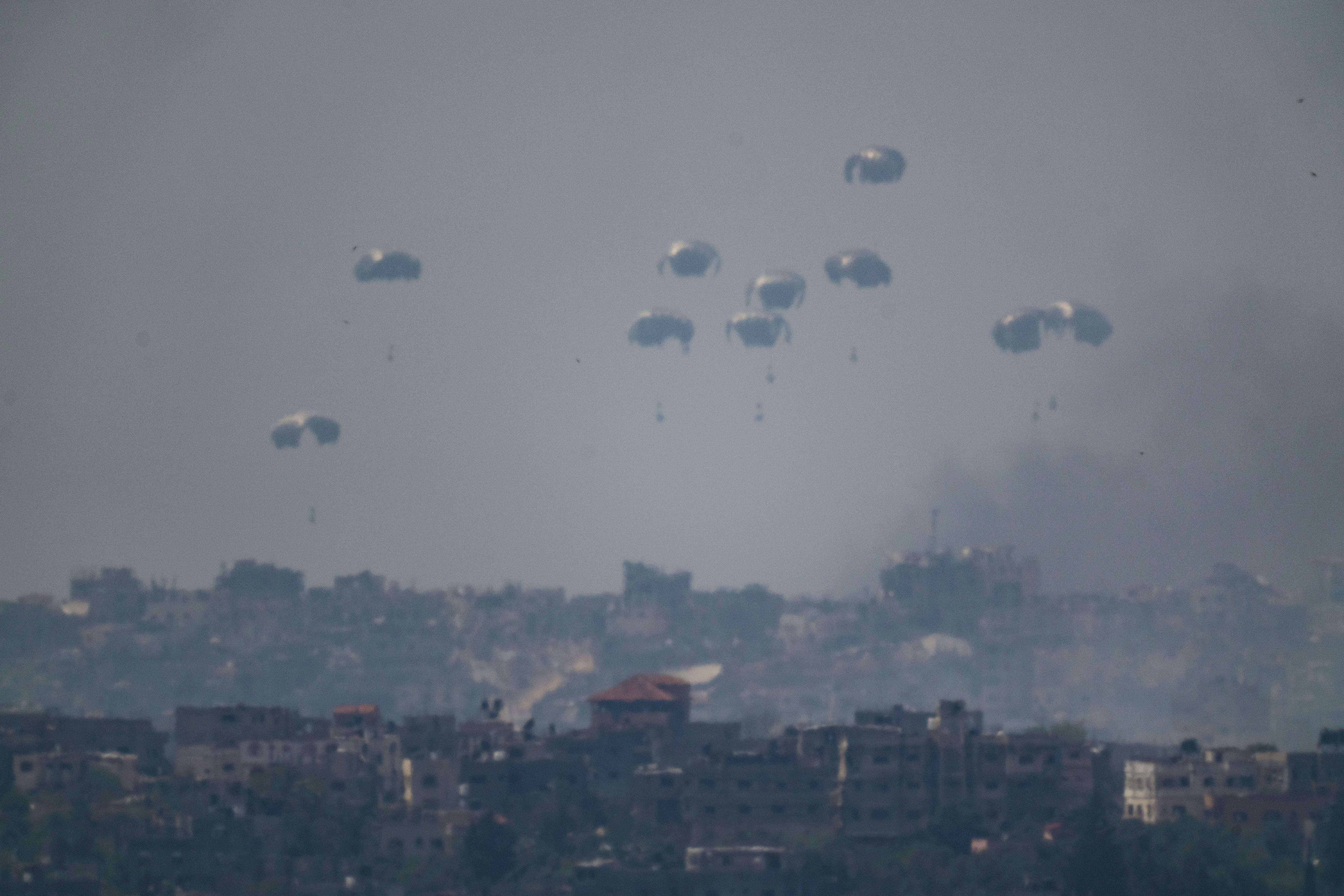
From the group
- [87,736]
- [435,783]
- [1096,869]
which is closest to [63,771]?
[87,736]

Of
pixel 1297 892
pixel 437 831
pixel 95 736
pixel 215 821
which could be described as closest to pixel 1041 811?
pixel 1297 892

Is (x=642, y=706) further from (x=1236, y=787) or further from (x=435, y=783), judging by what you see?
(x=1236, y=787)

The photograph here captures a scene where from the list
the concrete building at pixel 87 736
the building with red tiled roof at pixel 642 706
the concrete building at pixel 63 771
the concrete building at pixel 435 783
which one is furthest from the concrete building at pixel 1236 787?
the concrete building at pixel 87 736

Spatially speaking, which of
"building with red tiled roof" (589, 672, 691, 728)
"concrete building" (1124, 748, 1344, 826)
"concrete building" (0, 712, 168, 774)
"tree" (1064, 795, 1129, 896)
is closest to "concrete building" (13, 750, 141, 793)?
"concrete building" (0, 712, 168, 774)

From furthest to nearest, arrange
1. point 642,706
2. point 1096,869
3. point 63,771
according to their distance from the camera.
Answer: point 642,706
point 63,771
point 1096,869

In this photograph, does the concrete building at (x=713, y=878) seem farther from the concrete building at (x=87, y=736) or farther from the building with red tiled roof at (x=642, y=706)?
the concrete building at (x=87, y=736)

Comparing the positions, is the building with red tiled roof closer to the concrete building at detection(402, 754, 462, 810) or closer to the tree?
the concrete building at detection(402, 754, 462, 810)

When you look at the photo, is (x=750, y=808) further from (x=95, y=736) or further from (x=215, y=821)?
(x=95, y=736)

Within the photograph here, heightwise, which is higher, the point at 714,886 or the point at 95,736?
the point at 95,736
